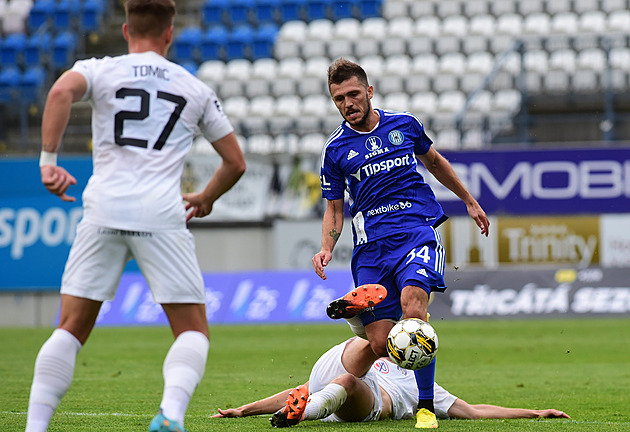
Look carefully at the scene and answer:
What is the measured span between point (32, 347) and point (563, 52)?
13.1 metres

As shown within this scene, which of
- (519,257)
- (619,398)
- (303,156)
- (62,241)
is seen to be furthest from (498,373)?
(62,241)

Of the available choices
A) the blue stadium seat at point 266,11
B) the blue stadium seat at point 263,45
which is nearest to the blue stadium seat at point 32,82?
the blue stadium seat at point 263,45

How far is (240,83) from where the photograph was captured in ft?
72.4

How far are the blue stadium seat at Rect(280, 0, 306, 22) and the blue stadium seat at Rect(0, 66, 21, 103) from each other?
6598 millimetres

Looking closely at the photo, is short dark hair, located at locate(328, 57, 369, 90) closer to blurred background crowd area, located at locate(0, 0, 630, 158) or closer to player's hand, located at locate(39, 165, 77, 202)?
player's hand, located at locate(39, 165, 77, 202)

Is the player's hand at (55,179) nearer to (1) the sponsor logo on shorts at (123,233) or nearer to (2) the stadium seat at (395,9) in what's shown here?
(1) the sponsor logo on shorts at (123,233)

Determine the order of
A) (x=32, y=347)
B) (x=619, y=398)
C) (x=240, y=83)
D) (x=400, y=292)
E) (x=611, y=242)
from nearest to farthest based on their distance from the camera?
(x=400, y=292) → (x=619, y=398) → (x=32, y=347) → (x=611, y=242) → (x=240, y=83)

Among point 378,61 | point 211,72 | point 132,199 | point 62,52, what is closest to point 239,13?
point 211,72

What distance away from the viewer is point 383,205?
611cm

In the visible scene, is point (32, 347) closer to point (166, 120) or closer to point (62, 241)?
point (62, 241)

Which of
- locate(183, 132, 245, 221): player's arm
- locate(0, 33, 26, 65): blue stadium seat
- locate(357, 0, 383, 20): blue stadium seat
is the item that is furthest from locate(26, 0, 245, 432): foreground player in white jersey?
locate(357, 0, 383, 20): blue stadium seat

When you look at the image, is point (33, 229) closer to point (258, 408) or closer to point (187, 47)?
point (187, 47)

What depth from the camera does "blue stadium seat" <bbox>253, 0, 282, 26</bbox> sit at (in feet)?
78.6

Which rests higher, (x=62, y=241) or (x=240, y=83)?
(x=240, y=83)
